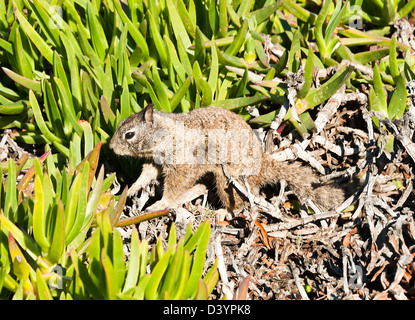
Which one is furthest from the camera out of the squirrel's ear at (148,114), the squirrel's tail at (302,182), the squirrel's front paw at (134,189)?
the squirrel's front paw at (134,189)

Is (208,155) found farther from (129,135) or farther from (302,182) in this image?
(302,182)

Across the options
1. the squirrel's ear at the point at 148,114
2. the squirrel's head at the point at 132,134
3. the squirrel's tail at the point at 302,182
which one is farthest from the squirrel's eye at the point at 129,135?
the squirrel's tail at the point at 302,182

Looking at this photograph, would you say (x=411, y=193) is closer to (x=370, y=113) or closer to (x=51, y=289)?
(x=370, y=113)

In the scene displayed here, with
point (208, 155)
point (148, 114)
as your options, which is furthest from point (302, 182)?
point (148, 114)

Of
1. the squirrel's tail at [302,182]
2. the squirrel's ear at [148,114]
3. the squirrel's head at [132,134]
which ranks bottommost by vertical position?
the squirrel's tail at [302,182]

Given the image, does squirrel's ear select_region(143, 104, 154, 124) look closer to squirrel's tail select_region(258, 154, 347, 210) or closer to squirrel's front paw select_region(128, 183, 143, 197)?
squirrel's front paw select_region(128, 183, 143, 197)

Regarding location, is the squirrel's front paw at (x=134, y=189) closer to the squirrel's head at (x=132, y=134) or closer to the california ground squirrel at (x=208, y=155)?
the california ground squirrel at (x=208, y=155)

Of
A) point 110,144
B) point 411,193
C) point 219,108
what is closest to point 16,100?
point 110,144
